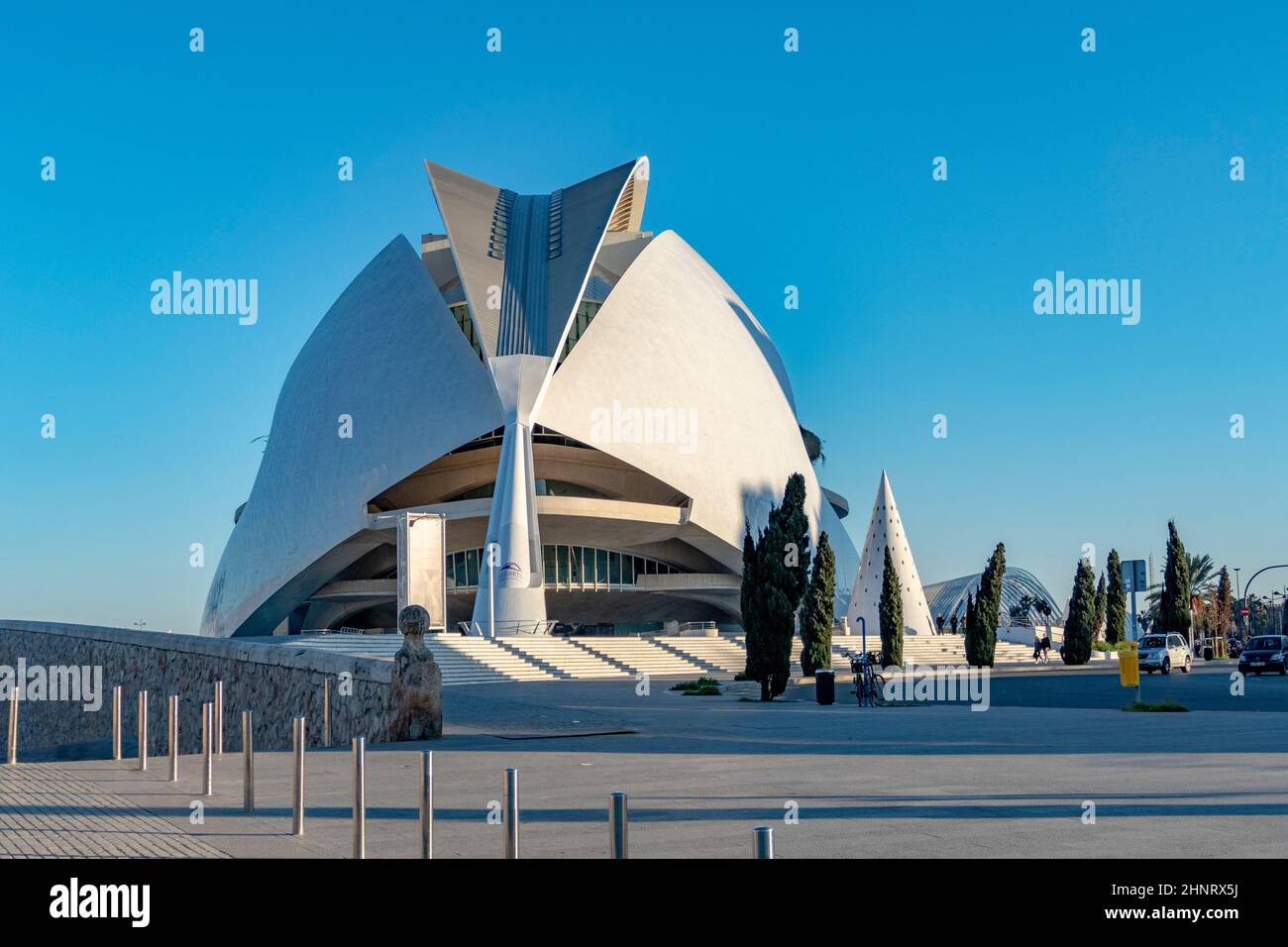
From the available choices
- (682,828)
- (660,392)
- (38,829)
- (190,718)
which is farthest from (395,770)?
(660,392)

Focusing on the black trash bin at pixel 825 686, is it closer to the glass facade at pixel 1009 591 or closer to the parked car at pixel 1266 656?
the parked car at pixel 1266 656

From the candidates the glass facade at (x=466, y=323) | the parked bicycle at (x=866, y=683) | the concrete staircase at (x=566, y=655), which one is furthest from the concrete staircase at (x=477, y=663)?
the glass facade at (x=466, y=323)

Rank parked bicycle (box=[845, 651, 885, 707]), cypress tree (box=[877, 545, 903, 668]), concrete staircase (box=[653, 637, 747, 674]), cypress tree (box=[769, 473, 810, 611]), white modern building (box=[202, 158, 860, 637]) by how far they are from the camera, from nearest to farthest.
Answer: parked bicycle (box=[845, 651, 885, 707]) < cypress tree (box=[769, 473, 810, 611]) < cypress tree (box=[877, 545, 903, 668]) < concrete staircase (box=[653, 637, 747, 674]) < white modern building (box=[202, 158, 860, 637])

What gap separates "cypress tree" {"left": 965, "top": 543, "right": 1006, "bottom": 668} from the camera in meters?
34.6

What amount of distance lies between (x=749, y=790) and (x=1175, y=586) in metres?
37.8

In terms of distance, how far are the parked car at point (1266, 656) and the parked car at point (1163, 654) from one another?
162cm

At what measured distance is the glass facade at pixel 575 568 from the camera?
2175 inches

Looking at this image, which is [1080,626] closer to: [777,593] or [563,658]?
[563,658]

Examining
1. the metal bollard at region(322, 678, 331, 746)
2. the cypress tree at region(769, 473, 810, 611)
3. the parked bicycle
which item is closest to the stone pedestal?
the metal bollard at region(322, 678, 331, 746)

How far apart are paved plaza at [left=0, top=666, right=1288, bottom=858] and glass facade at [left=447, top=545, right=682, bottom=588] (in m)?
37.1

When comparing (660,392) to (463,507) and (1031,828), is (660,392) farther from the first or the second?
(1031,828)

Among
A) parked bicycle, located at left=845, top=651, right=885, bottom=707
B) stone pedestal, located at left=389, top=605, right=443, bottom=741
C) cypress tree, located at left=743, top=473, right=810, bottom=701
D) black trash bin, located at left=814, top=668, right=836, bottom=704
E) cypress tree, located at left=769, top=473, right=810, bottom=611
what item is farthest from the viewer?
cypress tree, located at left=769, top=473, right=810, bottom=611

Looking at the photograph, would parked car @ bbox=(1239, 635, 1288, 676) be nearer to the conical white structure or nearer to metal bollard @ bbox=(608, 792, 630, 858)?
the conical white structure
